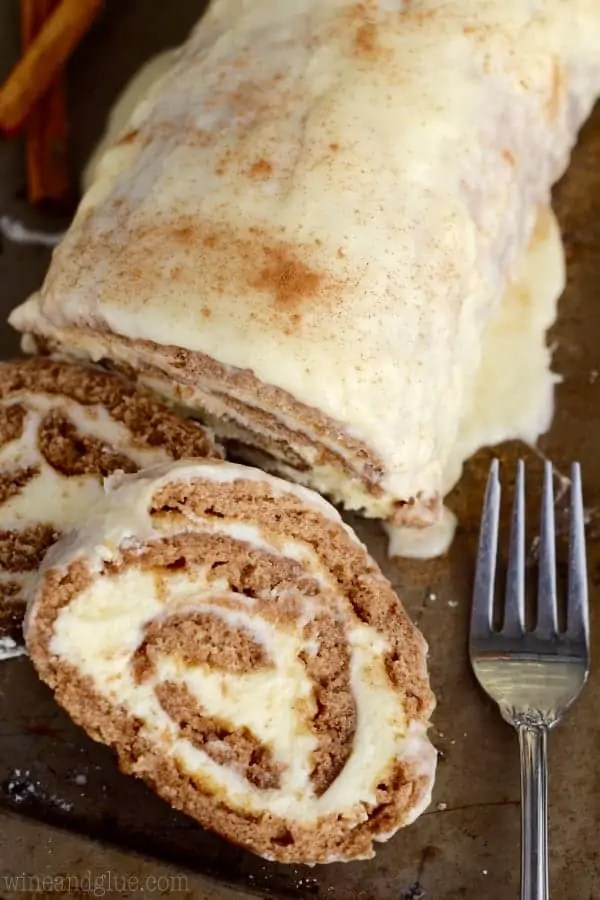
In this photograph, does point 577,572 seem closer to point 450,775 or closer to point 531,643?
point 531,643

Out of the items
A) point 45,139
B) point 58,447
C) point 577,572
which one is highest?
point 45,139

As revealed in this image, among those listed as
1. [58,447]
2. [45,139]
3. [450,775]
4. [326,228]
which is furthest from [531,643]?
[45,139]

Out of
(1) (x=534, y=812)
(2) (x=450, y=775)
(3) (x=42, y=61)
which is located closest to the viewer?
(1) (x=534, y=812)

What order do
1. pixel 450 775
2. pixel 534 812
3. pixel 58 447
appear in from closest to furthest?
pixel 534 812 < pixel 58 447 < pixel 450 775

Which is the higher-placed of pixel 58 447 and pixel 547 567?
pixel 58 447

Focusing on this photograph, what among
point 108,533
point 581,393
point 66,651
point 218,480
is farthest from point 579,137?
point 66,651

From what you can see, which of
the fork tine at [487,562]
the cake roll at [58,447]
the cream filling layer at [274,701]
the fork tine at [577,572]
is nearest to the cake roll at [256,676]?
the cream filling layer at [274,701]
